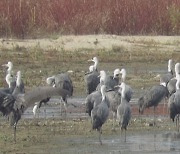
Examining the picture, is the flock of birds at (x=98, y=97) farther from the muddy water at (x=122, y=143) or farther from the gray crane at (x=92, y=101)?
the muddy water at (x=122, y=143)

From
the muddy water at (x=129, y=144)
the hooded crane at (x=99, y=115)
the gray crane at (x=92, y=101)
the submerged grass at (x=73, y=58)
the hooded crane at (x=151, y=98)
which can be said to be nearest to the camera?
the muddy water at (x=129, y=144)

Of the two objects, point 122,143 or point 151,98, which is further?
point 151,98

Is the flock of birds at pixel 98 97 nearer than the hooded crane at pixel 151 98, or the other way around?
the flock of birds at pixel 98 97

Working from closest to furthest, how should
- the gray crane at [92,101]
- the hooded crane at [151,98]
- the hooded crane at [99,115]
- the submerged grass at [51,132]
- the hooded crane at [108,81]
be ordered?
the submerged grass at [51,132] < the hooded crane at [99,115] < the gray crane at [92,101] < the hooded crane at [151,98] < the hooded crane at [108,81]

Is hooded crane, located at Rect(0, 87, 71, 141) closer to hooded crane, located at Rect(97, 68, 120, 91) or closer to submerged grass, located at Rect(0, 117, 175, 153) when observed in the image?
submerged grass, located at Rect(0, 117, 175, 153)

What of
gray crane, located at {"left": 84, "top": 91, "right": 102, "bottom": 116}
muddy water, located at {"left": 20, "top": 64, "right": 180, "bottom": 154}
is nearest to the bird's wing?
muddy water, located at {"left": 20, "top": 64, "right": 180, "bottom": 154}

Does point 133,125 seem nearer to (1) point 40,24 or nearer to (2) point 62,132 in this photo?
(2) point 62,132

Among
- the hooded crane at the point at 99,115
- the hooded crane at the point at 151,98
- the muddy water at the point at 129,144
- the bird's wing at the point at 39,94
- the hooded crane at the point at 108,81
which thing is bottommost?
the muddy water at the point at 129,144

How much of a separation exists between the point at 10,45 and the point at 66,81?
41.0 ft

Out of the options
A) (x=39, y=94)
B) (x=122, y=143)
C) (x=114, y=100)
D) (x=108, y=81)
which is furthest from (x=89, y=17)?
(x=122, y=143)

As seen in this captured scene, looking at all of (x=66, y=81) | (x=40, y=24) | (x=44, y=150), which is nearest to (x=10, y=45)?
(x=40, y=24)

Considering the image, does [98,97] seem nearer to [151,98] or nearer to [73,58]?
[151,98]

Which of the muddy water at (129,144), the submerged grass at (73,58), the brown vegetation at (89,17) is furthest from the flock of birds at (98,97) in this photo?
the brown vegetation at (89,17)

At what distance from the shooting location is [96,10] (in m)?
38.3
